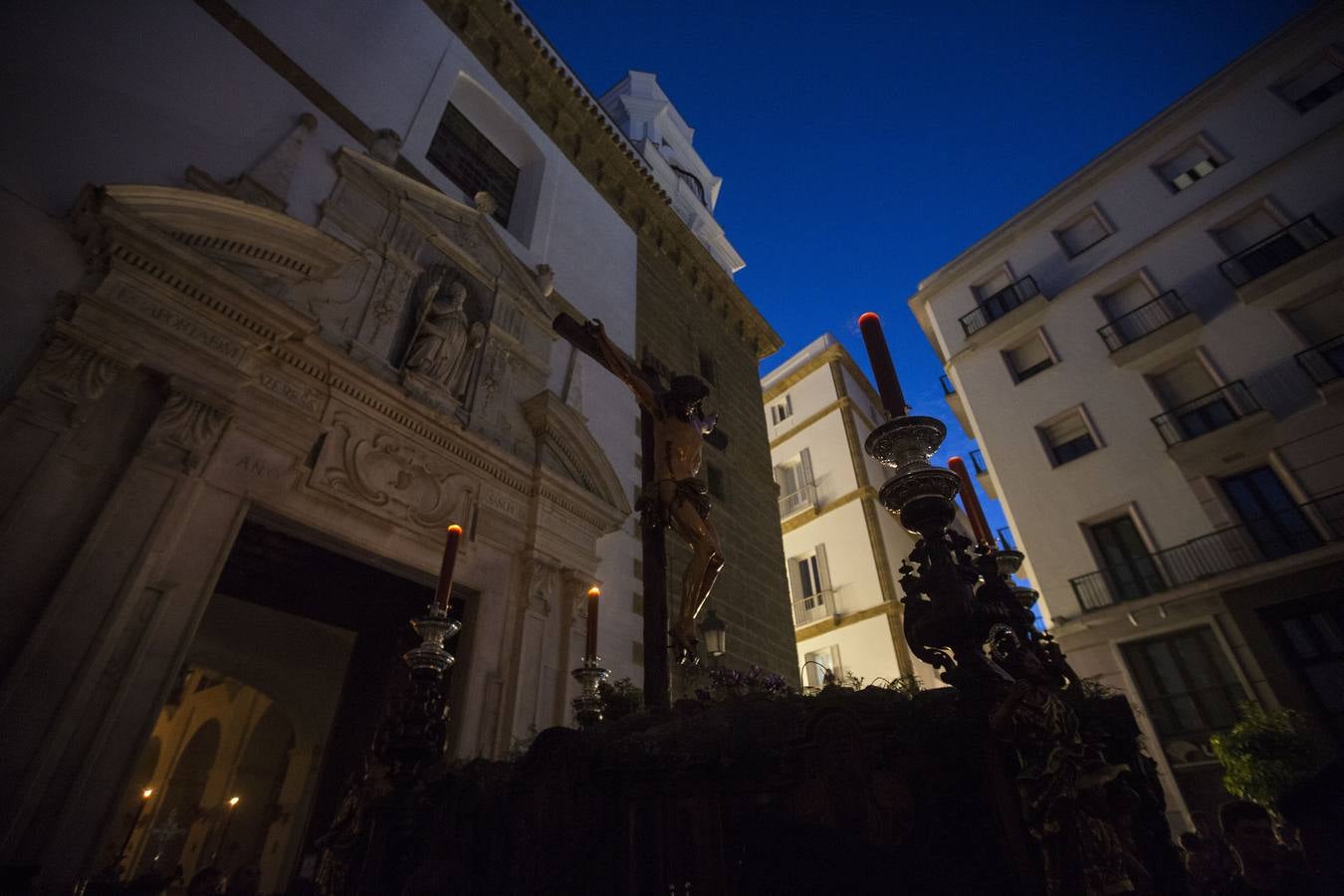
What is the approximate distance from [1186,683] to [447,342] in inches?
525

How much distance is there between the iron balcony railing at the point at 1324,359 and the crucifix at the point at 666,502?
13718mm

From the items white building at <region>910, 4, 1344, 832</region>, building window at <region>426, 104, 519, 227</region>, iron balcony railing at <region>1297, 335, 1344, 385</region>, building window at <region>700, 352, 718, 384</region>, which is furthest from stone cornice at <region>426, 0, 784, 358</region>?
iron balcony railing at <region>1297, 335, 1344, 385</region>

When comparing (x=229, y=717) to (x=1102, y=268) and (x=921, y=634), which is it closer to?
(x=921, y=634)

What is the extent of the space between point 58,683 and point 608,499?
17.2 ft

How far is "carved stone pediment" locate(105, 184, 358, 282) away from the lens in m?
4.94

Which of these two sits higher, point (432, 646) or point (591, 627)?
point (591, 627)

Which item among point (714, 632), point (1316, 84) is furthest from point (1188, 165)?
point (714, 632)

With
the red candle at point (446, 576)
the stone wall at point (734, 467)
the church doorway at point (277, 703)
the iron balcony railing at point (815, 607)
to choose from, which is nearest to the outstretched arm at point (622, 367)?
the red candle at point (446, 576)

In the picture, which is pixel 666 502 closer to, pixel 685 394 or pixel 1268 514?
pixel 685 394

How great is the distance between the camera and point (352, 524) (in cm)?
554

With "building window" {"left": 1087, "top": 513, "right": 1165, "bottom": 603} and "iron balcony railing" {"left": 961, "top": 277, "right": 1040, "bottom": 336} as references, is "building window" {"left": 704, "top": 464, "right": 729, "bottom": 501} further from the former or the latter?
"iron balcony railing" {"left": 961, "top": 277, "right": 1040, "bottom": 336}

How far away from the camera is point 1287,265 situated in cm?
1245

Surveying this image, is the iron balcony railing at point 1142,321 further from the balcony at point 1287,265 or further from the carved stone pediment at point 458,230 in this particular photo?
the carved stone pediment at point 458,230

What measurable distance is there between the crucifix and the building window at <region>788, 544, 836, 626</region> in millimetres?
16674
